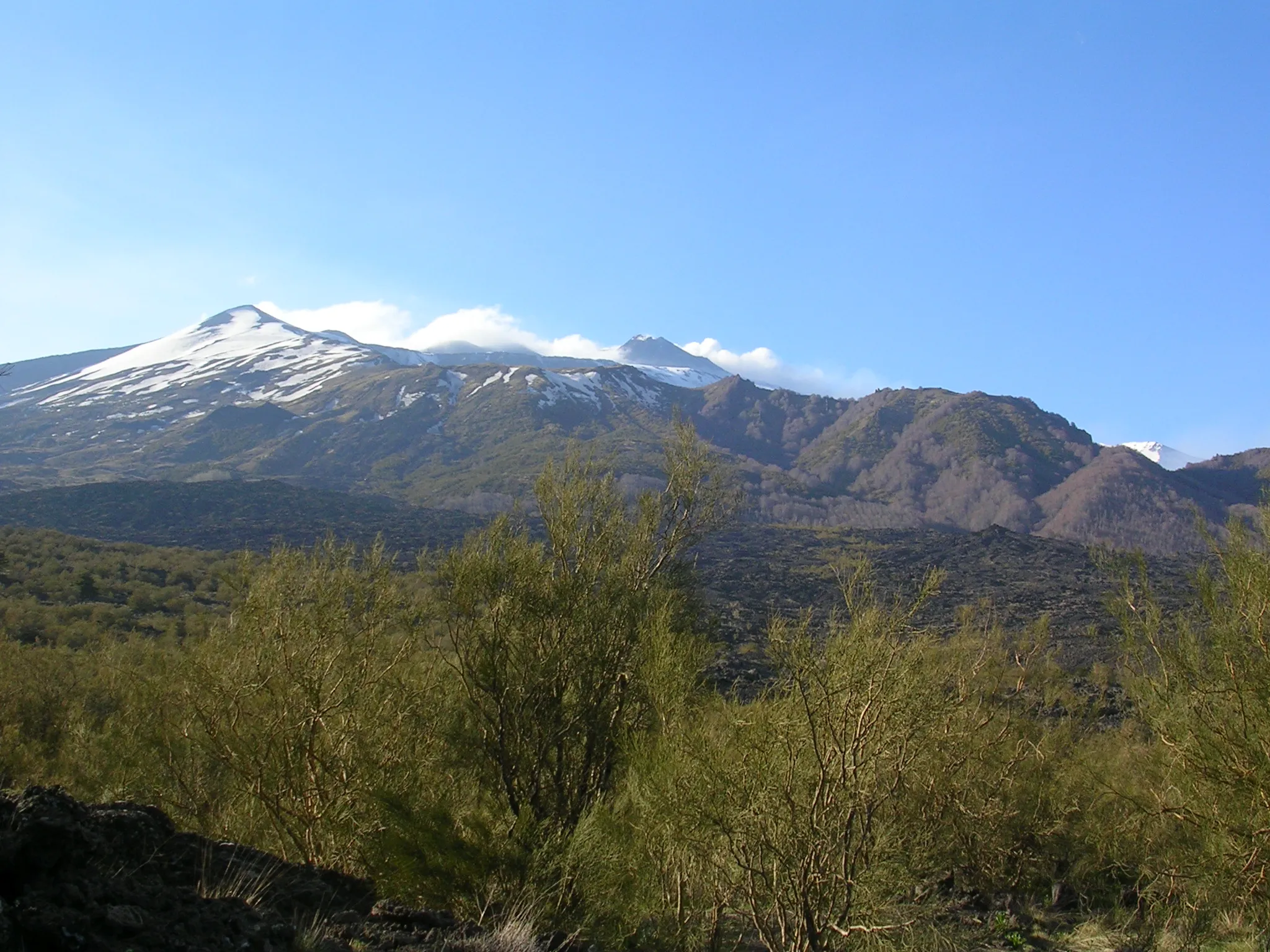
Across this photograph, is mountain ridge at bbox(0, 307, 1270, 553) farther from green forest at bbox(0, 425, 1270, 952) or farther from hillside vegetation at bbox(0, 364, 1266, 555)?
green forest at bbox(0, 425, 1270, 952)

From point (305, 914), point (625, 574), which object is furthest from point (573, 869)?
point (625, 574)

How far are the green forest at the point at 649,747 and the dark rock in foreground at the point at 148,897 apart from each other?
1527 mm

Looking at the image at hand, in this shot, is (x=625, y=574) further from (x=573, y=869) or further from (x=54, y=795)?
(x=54, y=795)

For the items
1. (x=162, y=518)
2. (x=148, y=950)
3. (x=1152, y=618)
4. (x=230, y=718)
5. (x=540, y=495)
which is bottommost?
(x=162, y=518)

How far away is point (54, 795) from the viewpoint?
503cm

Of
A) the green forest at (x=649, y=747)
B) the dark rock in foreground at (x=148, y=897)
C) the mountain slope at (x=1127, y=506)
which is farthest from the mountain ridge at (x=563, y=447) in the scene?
the dark rock in foreground at (x=148, y=897)

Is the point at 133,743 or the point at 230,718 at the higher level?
the point at 230,718

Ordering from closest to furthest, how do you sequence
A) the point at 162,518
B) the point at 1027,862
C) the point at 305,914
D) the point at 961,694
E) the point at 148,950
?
the point at 148,950, the point at 305,914, the point at 961,694, the point at 1027,862, the point at 162,518

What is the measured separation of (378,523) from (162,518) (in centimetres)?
1753

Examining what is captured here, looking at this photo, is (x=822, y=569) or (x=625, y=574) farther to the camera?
(x=822, y=569)

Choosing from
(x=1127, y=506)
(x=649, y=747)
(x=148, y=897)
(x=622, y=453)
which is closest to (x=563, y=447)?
(x=622, y=453)

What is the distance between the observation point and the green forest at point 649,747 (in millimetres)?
7090

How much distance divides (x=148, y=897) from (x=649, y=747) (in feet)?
17.6

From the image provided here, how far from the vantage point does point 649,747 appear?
9.27m
